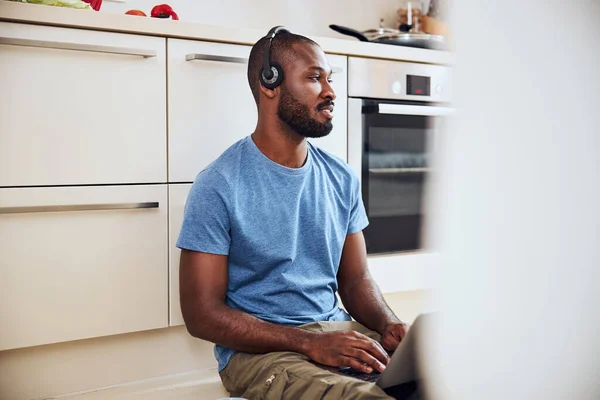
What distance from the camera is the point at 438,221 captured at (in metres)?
0.21

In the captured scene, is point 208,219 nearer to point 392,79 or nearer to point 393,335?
point 393,335

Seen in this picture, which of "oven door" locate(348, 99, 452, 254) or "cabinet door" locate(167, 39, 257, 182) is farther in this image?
"oven door" locate(348, 99, 452, 254)

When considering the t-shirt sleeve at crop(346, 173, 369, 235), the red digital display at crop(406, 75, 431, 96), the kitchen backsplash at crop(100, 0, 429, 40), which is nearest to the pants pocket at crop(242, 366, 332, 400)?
the t-shirt sleeve at crop(346, 173, 369, 235)

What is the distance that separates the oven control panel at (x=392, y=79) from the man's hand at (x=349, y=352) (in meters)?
1.05

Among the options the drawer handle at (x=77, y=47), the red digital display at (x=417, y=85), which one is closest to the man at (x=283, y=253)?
the drawer handle at (x=77, y=47)

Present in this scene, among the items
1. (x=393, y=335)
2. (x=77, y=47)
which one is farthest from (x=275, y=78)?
(x=393, y=335)

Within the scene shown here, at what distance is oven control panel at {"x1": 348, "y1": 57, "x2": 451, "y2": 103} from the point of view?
2097 millimetres

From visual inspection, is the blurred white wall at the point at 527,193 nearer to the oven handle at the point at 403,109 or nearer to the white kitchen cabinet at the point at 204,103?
the white kitchen cabinet at the point at 204,103

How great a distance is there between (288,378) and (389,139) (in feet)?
3.91

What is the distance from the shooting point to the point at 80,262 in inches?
64.3

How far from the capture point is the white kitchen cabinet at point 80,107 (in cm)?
154

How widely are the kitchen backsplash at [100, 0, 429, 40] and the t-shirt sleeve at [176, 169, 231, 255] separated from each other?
3.70 ft

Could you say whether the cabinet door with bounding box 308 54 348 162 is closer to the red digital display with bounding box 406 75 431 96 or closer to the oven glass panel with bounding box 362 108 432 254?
the oven glass panel with bounding box 362 108 432 254

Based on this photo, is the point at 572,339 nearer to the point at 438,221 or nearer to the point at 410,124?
the point at 438,221
